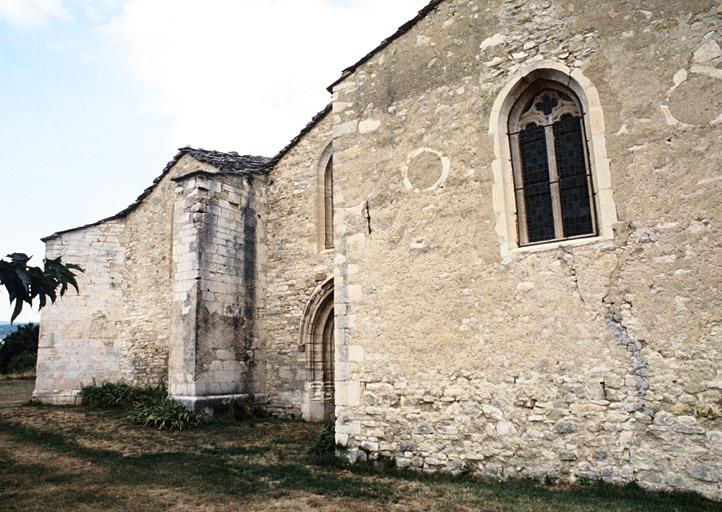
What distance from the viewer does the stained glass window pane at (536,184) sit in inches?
251

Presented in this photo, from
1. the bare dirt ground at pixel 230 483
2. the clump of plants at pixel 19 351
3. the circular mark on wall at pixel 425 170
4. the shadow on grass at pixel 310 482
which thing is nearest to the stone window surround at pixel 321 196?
the bare dirt ground at pixel 230 483

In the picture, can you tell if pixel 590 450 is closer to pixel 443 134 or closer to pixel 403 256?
pixel 403 256

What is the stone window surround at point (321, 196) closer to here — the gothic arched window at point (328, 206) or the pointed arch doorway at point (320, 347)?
the gothic arched window at point (328, 206)

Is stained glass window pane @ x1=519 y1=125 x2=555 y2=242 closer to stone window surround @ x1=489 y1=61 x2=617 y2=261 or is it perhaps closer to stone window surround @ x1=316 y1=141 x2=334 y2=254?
stone window surround @ x1=489 y1=61 x2=617 y2=261

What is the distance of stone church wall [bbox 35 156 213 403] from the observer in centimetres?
1464

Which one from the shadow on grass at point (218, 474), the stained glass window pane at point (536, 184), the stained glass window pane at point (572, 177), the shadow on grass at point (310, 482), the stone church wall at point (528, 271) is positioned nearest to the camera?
the shadow on grass at point (310, 482)

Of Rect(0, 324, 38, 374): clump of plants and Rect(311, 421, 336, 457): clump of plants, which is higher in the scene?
Rect(0, 324, 38, 374): clump of plants

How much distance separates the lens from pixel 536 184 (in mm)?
6512

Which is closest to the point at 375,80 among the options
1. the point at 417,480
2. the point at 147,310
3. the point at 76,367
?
Answer: the point at 417,480

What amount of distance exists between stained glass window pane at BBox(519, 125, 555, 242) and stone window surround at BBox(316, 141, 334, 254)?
622cm

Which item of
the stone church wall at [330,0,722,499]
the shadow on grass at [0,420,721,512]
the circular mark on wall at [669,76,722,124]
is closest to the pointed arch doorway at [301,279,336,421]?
the shadow on grass at [0,420,721,512]

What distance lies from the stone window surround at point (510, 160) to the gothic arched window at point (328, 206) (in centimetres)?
610

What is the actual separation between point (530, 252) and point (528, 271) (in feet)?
0.72

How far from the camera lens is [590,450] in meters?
5.45
